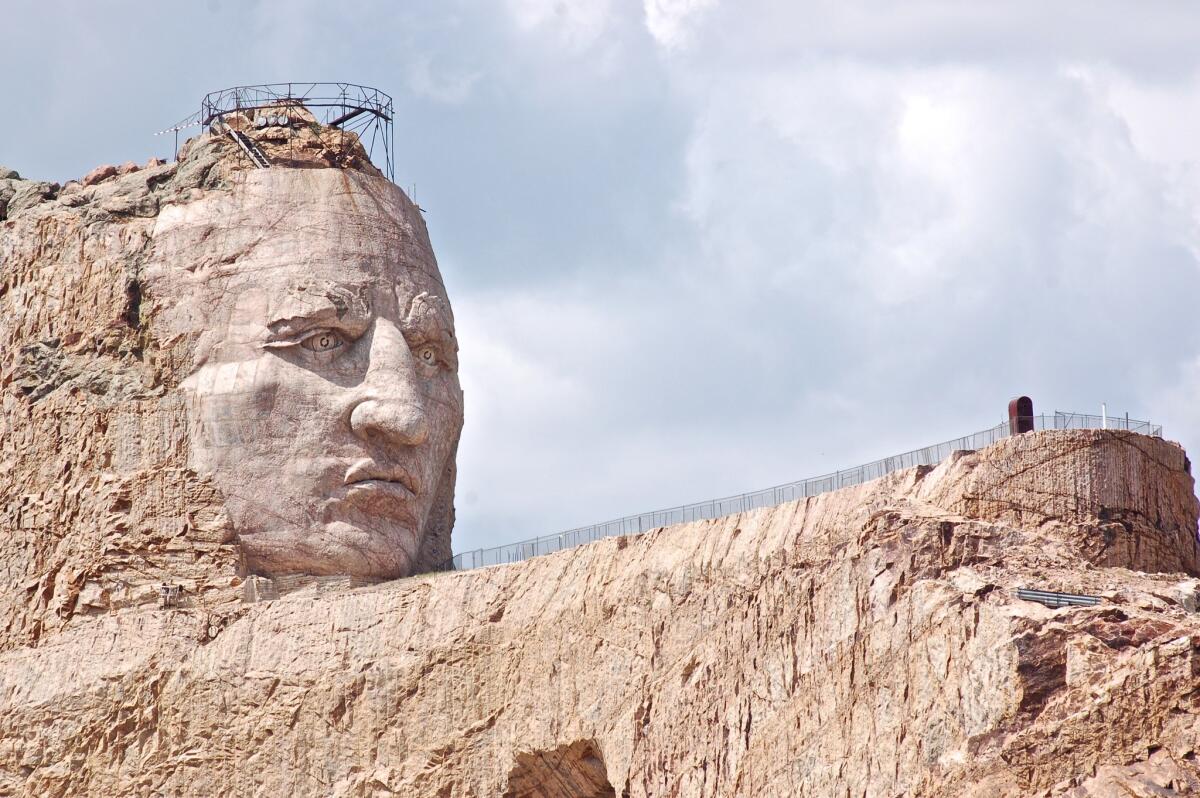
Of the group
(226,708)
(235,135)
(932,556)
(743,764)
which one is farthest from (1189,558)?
(235,135)

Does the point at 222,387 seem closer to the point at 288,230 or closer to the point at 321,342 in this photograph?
the point at 321,342

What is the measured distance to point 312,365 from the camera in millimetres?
47469

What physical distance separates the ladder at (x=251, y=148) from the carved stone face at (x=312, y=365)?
41 cm

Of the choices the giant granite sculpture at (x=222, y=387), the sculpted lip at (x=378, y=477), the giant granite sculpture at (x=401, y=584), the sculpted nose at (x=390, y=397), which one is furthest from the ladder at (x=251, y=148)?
the sculpted lip at (x=378, y=477)

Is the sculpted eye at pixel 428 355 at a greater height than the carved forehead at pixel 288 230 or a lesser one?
lesser

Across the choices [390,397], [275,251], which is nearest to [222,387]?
[275,251]

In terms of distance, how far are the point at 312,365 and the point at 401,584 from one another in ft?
13.7

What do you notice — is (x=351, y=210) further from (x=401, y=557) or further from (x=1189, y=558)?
(x=1189, y=558)

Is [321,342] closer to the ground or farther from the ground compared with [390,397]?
farther from the ground

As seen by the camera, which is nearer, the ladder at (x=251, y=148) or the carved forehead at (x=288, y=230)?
the carved forehead at (x=288, y=230)

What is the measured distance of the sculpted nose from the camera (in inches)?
1859

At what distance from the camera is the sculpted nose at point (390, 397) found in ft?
155

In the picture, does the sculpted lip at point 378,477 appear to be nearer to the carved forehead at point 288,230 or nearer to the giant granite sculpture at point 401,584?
the giant granite sculpture at point 401,584

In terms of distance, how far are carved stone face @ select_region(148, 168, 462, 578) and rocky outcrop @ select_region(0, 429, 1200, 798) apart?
1941mm
